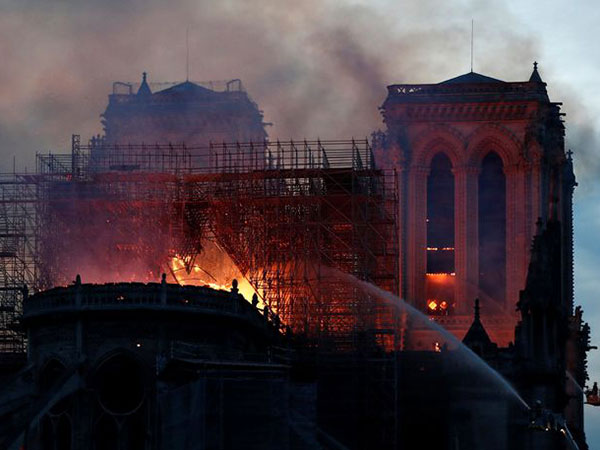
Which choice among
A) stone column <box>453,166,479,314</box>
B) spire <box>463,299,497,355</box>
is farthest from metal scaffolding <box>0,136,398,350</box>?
stone column <box>453,166,479,314</box>

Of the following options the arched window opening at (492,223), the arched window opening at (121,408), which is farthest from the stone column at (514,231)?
the arched window opening at (121,408)

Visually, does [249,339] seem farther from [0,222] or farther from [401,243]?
[401,243]

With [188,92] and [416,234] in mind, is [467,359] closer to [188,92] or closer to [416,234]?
[416,234]

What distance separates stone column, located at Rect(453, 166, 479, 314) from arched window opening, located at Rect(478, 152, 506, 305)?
738 mm

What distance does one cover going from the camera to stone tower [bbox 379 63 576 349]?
4348 inches

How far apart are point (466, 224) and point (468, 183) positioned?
2399mm

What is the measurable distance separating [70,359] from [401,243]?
43.4 m

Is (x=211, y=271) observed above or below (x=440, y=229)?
below

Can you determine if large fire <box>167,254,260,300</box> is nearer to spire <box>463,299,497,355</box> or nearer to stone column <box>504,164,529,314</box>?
spire <box>463,299,497,355</box>

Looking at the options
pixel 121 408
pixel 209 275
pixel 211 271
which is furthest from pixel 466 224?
pixel 121 408

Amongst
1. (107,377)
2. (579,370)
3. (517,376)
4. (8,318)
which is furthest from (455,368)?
(579,370)

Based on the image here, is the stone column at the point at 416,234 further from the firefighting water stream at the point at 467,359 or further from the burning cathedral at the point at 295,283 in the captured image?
the firefighting water stream at the point at 467,359

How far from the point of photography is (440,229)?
373ft

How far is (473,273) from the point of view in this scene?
111 metres
